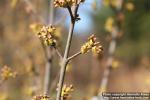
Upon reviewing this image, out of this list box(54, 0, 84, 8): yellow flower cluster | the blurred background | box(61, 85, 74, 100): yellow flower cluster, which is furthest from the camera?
the blurred background

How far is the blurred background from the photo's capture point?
7.24 metres

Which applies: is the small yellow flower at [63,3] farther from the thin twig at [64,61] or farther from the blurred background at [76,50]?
the blurred background at [76,50]

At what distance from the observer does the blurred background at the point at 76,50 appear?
724 centimetres

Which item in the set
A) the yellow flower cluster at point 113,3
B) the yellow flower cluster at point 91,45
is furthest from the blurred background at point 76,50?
the yellow flower cluster at point 91,45

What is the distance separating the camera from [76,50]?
18.6 metres

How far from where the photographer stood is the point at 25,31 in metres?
10.1

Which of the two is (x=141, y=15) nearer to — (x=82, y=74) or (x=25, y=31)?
(x=82, y=74)

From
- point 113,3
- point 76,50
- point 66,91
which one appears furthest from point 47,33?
point 76,50

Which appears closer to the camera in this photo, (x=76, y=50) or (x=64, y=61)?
(x=64, y=61)

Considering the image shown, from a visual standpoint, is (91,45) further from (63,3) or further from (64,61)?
(63,3)

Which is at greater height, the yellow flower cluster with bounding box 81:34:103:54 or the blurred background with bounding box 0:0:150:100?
the blurred background with bounding box 0:0:150:100

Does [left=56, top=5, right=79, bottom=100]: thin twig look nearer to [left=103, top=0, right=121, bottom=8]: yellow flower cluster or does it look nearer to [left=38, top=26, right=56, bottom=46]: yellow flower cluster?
[left=38, top=26, right=56, bottom=46]: yellow flower cluster

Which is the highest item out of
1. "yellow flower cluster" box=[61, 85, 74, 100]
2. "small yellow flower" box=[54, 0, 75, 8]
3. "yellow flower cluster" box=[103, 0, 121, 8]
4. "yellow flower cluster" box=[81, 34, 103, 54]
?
"yellow flower cluster" box=[103, 0, 121, 8]

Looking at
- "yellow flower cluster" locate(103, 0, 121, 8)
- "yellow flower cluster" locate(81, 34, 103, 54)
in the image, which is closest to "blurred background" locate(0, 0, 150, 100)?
"yellow flower cluster" locate(103, 0, 121, 8)
